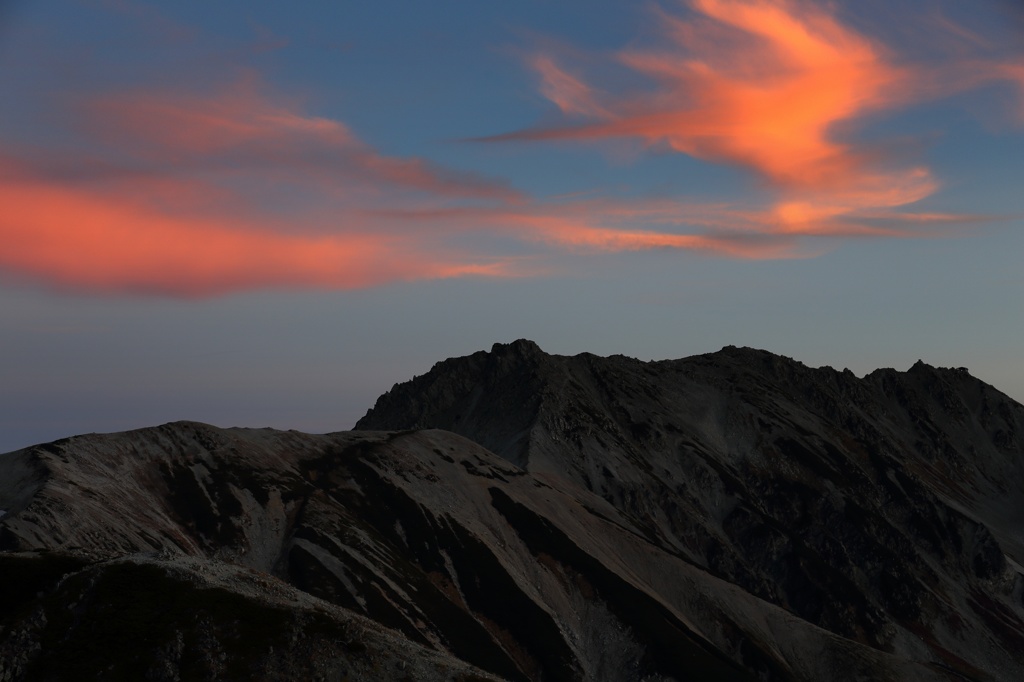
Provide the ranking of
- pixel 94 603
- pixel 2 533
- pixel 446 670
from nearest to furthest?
pixel 94 603, pixel 446 670, pixel 2 533

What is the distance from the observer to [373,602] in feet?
647

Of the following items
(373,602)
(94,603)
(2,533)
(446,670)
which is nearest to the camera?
(94,603)

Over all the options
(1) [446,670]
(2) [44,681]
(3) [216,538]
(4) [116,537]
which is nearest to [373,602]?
(3) [216,538]

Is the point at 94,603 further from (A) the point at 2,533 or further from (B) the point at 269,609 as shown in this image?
(A) the point at 2,533

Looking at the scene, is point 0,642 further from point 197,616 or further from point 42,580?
point 197,616

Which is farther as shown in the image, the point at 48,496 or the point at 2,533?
the point at 48,496

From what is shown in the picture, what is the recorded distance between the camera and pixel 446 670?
100m

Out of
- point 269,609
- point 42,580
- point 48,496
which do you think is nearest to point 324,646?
point 269,609

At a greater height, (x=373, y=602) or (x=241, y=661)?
(x=241, y=661)

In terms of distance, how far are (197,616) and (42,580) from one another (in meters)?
13.7

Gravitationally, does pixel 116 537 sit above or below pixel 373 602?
above

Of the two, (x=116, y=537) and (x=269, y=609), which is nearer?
(x=269, y=609)

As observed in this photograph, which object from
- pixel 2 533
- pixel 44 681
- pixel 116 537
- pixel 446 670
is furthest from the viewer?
pixel 116 537

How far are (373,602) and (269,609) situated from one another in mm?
101918
